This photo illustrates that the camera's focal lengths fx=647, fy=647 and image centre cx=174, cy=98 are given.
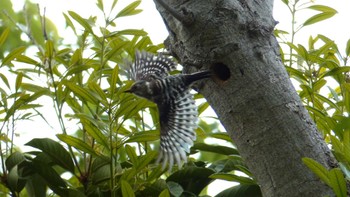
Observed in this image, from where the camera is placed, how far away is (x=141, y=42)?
6.96 ft

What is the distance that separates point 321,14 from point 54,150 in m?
1.08

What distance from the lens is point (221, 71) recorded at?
66.6 inches

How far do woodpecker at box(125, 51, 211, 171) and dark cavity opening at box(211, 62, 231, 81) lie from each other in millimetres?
161

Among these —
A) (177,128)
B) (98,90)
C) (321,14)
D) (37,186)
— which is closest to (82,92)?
(98,90)

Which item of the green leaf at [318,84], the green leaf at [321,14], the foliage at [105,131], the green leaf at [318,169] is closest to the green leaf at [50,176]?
the foliage at [105,131]

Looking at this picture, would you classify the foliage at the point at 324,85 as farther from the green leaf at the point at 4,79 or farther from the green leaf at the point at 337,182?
the green leaf at the point at 4,79

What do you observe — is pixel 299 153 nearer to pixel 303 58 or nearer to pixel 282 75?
pixel 282 75

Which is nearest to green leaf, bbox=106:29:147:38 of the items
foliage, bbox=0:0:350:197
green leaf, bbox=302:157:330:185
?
foliage, bbox=0:0:350:197

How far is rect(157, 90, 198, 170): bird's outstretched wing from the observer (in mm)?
1872

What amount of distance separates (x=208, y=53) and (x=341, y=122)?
15.4 inches

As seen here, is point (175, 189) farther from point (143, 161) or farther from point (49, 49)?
point (49, 49)

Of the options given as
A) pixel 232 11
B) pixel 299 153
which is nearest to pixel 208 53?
pixel 232 11

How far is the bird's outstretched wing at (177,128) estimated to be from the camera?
187 cm

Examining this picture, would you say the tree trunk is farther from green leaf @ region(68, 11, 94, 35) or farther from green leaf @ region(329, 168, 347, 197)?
green leaf @ region(68, 11, 94, 35)
